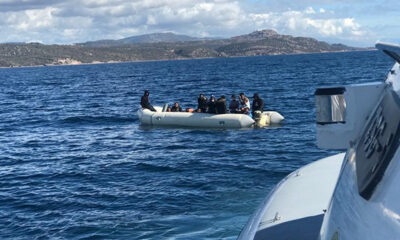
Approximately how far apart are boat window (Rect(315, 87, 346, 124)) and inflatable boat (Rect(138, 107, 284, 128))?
731 inches

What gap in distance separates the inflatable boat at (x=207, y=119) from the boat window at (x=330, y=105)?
18573 mm

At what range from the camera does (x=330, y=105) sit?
3279 mm

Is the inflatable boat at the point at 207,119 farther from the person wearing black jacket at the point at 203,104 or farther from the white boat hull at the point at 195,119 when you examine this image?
the person wearing black jacket at the point at 203,104

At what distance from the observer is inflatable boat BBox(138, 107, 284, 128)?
22.0 meters

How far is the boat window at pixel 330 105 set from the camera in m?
3.23

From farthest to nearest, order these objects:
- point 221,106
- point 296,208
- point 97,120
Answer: point 97,120, point 221,106, point 296,208

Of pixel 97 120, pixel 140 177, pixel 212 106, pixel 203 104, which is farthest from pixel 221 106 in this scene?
pixel 97 120

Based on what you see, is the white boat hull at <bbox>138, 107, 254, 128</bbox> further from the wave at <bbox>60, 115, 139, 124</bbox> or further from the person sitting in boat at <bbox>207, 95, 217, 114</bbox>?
the wave at <bbox>60, 115, 139, 124</bbox>

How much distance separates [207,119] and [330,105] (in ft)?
63.9

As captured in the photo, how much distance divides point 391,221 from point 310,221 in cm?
280

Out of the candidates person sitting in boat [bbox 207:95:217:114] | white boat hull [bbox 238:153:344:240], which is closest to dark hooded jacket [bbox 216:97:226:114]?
person sitting in boat [bbox 207:95:217:114]

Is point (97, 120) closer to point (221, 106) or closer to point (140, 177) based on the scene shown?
point (221, 106)

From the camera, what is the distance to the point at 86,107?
124 ft

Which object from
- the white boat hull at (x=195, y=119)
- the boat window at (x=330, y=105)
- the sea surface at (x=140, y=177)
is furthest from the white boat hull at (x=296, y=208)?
the white boat hull at (x=195, y=119)
